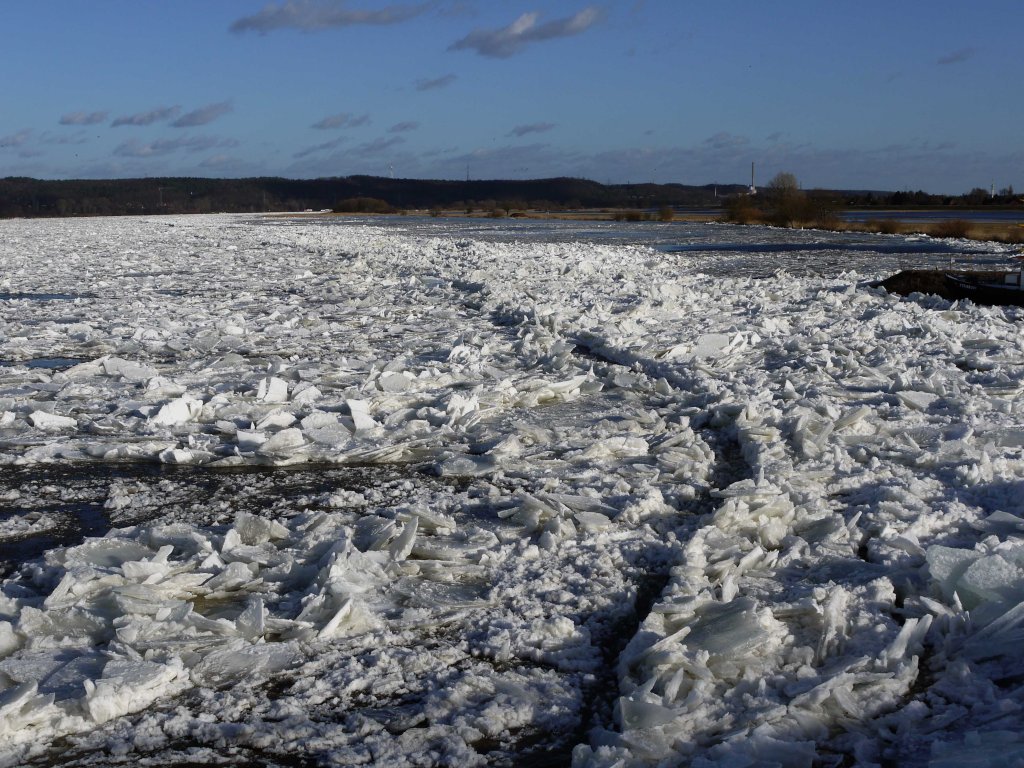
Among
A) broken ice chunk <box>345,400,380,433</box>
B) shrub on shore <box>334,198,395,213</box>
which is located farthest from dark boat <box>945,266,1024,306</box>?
shrub on shore <box>334,198,395,213</box>

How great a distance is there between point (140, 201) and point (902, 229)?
99.5 m

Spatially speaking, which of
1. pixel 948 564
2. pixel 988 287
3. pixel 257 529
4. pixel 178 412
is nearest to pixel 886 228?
pixel 988 287

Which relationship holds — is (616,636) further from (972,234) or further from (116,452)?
(972,234)

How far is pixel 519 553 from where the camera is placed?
12.5 ft

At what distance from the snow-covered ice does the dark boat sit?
3.05 m

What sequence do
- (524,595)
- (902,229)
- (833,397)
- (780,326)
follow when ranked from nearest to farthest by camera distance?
(524,595), (833,397), (780,326), (902,229)

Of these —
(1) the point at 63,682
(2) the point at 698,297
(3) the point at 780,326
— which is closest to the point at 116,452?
(1) the point at 63,682

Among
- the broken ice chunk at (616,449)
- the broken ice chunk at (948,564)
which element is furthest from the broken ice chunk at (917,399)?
the broken ice chunk at (948,564)

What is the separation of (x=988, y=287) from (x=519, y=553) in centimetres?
970

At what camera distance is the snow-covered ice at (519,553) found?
2609mm

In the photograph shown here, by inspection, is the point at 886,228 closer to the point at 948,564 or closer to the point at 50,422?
the point at 50,422

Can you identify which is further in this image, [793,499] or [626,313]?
[626,313]

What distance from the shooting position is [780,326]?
9.27 meters

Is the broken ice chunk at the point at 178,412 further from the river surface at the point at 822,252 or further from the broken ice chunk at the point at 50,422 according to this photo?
the river surface at the point at 822,252
